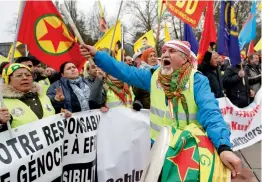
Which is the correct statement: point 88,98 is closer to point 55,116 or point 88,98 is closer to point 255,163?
point 55,116

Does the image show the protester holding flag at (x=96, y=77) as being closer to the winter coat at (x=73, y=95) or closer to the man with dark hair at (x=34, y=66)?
the winter coat at (x=73, y=95)

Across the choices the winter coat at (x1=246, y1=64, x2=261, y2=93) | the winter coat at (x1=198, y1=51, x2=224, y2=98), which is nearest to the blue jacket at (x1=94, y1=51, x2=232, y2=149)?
the winter coat at (x1=198, y1=51, x2=224, y2=98)

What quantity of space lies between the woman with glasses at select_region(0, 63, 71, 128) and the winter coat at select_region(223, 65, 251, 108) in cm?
404

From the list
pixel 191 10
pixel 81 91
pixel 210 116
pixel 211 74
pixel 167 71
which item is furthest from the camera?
pixel 191 10

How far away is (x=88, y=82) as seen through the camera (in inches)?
177

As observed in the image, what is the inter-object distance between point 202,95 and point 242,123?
3.58 meters

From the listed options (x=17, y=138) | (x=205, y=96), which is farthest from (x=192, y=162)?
(x=17, y=138)

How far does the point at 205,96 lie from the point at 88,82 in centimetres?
222

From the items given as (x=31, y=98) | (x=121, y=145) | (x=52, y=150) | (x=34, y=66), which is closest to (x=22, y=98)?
(x=31, y=98)

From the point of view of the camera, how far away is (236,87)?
21.6 ft

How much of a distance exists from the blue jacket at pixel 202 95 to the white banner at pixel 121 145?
1015mm

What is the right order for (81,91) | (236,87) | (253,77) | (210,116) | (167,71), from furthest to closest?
(253,77), (236,87), (81,91), (167,71), (210,116)

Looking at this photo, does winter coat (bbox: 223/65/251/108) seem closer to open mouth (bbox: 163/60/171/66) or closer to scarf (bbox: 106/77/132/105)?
scarf (bbox: 106/77/132/105)

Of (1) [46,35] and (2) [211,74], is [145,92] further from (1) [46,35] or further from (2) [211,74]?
(1) [46,35]
